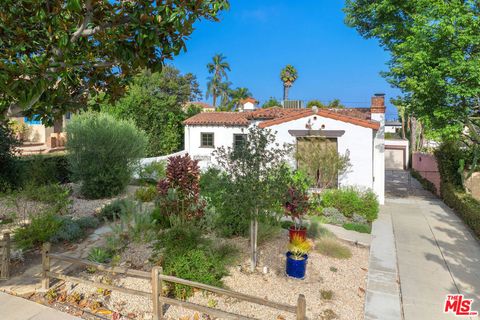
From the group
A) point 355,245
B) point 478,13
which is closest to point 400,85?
point 478,13

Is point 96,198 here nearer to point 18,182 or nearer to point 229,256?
point 18,182

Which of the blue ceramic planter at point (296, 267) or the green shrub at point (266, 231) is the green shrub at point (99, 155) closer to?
the green shrub at point (266, 231)

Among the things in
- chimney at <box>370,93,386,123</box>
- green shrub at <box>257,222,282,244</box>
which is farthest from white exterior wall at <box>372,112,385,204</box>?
green shrub at <box>257,222,282,244</box>

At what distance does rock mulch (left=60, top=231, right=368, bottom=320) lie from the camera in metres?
5.29

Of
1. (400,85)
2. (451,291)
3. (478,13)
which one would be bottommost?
(451,291)

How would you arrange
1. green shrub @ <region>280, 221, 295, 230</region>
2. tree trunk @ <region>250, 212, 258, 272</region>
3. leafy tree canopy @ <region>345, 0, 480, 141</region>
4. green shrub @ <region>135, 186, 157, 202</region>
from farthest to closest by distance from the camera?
1. green shrub @ <region>135, 186, 157, 202</region>
2. leafy tree canopy @ <region>345, 0, 480, 141</region>
3. green shrub @ <region>280, 221, 295, 230</region>
4. tree trunk @ <region>250, 212, 258, 272</region>

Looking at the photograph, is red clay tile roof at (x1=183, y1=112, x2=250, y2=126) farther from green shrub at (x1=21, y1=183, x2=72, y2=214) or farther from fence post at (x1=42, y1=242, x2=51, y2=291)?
fence post at (x1=42, y1=242, x2=51, y2=291)

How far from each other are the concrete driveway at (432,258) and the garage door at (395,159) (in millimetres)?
17684

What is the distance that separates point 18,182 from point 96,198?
381 centimetres

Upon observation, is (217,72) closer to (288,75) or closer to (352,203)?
(288,75)

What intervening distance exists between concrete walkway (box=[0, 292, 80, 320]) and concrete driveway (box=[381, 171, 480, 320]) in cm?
564

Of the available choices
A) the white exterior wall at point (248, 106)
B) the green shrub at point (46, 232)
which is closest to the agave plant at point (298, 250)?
the green shrub at point (46, 232)

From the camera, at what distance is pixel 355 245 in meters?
9.00

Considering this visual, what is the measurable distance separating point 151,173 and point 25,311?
11.9m
